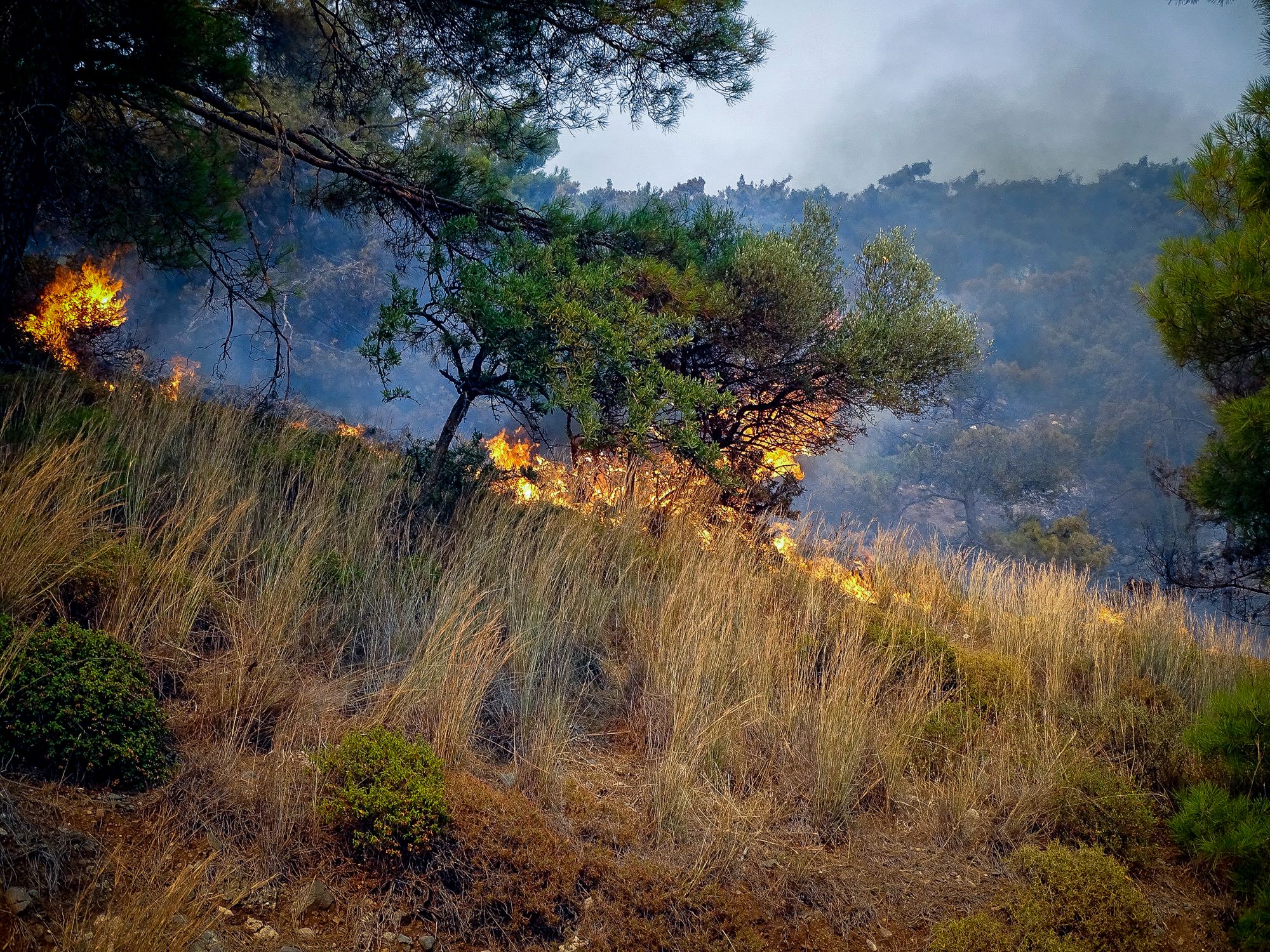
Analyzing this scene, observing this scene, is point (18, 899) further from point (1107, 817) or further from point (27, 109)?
point (1107, 817)

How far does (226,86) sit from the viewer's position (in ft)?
16.9

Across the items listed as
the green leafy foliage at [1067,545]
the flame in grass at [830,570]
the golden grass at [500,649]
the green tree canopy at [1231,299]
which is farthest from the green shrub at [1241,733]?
the green leafy foliage at [1067,545]

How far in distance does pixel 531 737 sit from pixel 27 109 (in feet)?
14.8

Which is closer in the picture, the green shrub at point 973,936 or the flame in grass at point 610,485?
the green shrub at point 973,936

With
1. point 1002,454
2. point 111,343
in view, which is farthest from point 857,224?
point 111,343

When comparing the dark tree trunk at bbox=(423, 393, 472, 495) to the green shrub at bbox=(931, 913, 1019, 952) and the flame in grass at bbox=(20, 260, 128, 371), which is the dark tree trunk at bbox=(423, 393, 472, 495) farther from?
the flame in grass at bbox=(20, 260, 128, 371)

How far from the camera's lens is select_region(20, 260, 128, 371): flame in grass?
10812mm

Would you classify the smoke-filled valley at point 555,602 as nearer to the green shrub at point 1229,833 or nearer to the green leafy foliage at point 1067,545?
the green shrub at point 1229,833

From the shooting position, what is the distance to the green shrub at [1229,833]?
3451 mm

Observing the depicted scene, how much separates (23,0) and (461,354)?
337 cm

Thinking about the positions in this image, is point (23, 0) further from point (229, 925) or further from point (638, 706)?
point (638, 706)

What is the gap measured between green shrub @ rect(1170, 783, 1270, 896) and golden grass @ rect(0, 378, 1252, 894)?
24.6 inches

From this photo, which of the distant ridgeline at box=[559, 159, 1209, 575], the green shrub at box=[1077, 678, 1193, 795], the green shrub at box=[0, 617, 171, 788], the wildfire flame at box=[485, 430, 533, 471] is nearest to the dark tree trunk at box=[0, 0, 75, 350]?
the green shrub at box=[0, 617, 171, 788]

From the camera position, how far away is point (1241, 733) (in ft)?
12.0
